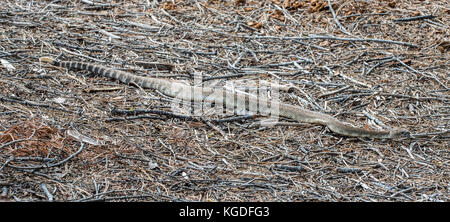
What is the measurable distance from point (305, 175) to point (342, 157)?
1.99 ft

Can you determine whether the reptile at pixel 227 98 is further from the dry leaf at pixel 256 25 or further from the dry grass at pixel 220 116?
the dry leaf at pixel 256 25

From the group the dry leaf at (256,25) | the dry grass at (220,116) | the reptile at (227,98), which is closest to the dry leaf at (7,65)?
the dry grass at (220,116)

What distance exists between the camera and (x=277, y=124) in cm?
709

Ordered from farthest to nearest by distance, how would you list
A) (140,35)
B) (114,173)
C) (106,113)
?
1. (140,35)
2. (106,113)
3. (114,173)

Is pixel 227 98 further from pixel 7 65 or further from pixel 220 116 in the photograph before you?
pixel 7 65

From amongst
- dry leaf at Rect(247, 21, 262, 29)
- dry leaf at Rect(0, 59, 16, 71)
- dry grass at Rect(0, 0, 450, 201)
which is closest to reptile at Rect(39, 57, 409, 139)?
dry grass at Rect(0, 0, 450, 201)

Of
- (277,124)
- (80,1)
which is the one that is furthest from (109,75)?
(80,1)

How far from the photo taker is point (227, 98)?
7.61 metres

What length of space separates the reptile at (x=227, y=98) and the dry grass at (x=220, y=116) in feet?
0.37

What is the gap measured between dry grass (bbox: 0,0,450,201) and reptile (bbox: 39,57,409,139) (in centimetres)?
11

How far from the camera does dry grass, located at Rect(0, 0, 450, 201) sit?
5.67 metres

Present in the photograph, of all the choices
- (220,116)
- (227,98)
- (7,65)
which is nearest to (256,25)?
(227,98)
